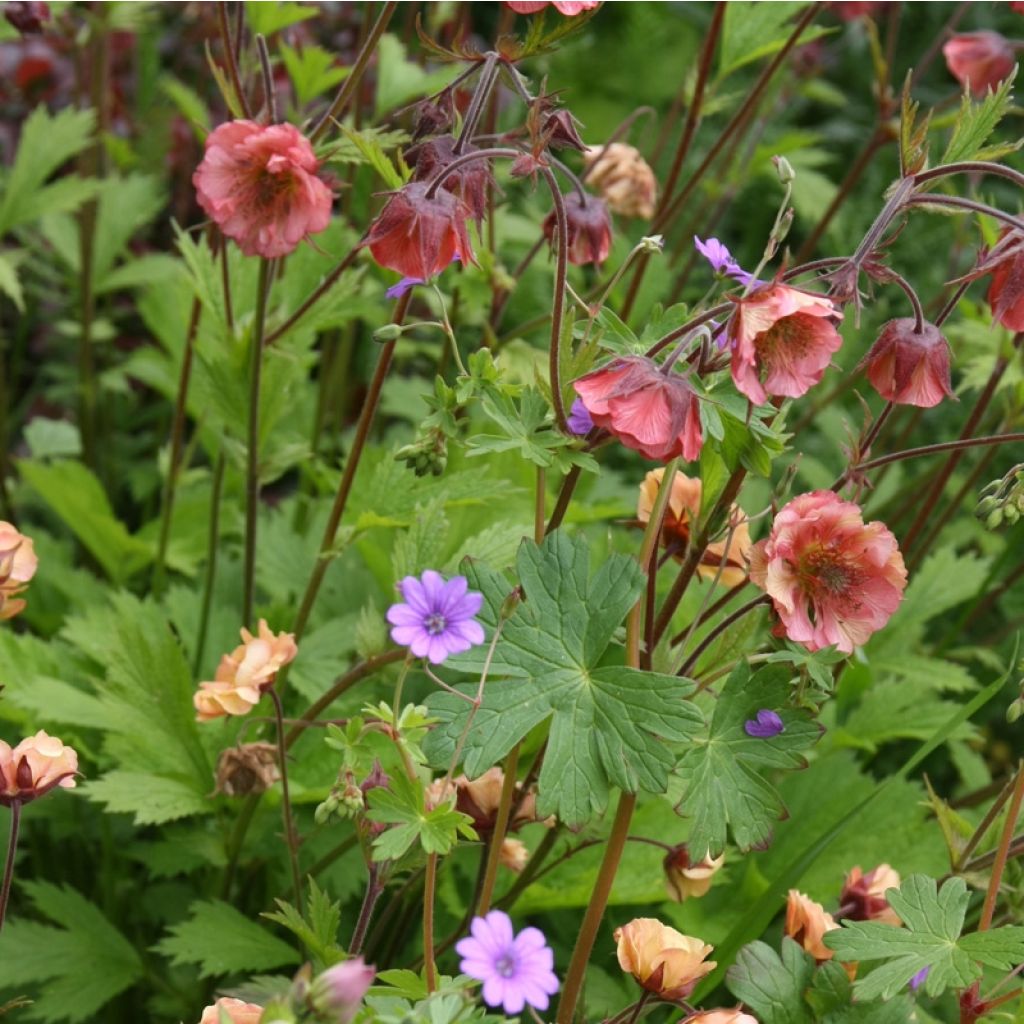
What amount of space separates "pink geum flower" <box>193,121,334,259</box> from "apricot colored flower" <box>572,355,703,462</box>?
1.33 feet

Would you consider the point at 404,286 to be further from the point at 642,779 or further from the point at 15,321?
the point at 15,321

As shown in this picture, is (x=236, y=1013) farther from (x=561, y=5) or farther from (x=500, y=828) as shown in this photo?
(x=561, y=5)

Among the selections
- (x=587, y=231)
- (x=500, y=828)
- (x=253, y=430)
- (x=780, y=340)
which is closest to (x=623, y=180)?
(x=587, y=231)

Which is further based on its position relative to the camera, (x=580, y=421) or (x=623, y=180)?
(x=623, y=180)

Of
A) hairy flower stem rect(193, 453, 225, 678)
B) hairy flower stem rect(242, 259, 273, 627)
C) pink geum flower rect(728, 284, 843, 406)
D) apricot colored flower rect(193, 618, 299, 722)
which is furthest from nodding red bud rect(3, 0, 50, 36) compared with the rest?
pink geum flower rect(728, 284, 843, 406)

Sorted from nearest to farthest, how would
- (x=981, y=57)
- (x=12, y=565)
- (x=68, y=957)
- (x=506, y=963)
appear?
(x=506, y=963) → (x=12, y=565) → (x=68, y=957) → (x=981, y=57)

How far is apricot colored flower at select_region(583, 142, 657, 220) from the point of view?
1555mm

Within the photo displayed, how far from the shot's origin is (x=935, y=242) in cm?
274

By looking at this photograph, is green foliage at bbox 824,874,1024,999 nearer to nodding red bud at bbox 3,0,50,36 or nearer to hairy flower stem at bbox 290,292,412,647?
hairy flower stem at bbox 290,292,412,647

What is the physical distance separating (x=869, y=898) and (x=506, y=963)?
0.46m

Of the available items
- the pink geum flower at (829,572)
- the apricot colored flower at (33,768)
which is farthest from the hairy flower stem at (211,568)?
the pink geum flower at (829,572)

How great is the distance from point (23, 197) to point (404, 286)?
101 cm

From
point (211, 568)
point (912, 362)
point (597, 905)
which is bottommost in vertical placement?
point (211, 568)

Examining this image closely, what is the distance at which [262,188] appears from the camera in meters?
1.14
